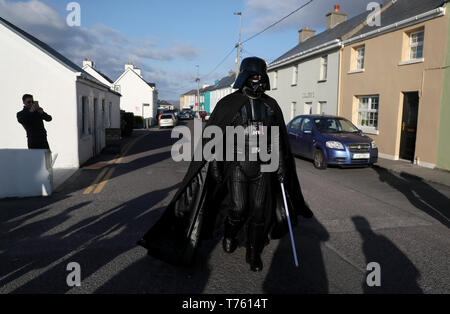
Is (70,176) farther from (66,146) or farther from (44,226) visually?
(44,226)

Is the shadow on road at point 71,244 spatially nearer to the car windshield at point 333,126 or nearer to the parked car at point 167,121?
the car windshield at point 333,126

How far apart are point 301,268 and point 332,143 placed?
25.3 ft

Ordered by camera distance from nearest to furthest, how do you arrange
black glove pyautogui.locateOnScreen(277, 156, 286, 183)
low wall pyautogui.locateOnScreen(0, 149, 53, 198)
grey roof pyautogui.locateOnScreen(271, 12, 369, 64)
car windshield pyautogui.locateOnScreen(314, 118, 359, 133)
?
black glove pyautogui.locateOnScreen(277, 156, 286, 183), low wall pyautogui.locateOnScreen(0, 149, 53, 198), car windshield pyautogui.locateOnScreen(314, 118, 359, 133), grey roof pyautogui.locateOnScreen(271, 12, 369, 64)

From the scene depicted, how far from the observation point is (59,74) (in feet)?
35.7

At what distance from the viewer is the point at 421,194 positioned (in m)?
8.16

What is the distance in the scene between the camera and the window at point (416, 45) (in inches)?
514

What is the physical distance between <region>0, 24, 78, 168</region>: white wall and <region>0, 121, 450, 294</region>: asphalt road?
364 cm

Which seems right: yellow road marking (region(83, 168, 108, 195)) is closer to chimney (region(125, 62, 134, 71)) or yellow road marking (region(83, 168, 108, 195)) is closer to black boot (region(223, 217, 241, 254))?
black boot (region(223, 217, 241, 254))

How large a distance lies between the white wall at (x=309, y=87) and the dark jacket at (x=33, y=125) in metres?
14.4

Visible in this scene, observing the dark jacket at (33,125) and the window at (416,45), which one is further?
the window at (416,45)

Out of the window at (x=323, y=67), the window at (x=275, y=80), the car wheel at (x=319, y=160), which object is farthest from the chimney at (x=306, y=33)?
the car wheel at (x=319, y=160)

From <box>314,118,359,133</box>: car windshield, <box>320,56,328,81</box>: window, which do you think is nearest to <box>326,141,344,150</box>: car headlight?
<box>314,118,359,133</box>: car windshield

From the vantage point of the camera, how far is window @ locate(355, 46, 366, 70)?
16.7m
